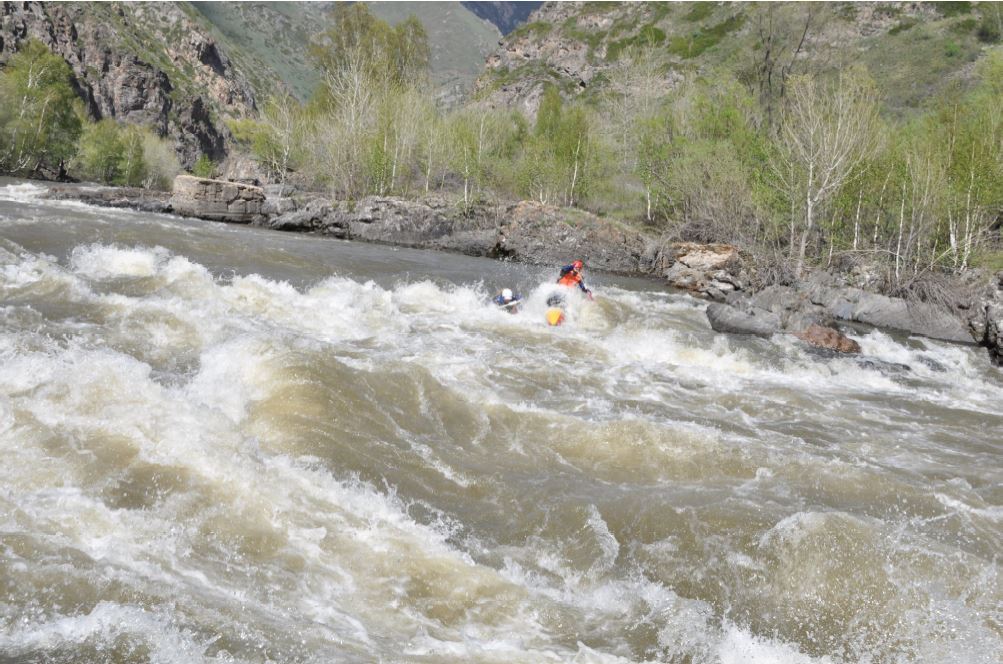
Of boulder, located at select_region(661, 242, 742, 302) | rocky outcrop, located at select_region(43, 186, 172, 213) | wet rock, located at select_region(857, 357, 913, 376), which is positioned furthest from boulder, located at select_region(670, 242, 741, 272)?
rocky outcrop, located at select_region(43, 186, 172, 213)

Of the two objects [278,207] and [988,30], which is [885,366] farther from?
[988,30]

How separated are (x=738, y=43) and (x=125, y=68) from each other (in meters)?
108

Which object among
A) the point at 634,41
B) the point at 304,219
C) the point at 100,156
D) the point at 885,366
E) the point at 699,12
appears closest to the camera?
the point at 885,366

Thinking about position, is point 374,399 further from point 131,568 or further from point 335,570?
point 131,568

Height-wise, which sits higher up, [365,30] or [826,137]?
[365,30]

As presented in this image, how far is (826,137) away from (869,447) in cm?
2145

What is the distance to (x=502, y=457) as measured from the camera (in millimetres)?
7539

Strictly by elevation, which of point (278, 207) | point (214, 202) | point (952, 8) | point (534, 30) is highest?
point (534, 30)

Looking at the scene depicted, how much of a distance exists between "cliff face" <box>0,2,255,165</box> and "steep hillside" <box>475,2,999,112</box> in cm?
5855

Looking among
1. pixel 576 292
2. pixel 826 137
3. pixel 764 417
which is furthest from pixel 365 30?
pixel 764 417

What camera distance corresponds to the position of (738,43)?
317 feet

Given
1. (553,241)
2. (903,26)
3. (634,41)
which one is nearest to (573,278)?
(553,241)

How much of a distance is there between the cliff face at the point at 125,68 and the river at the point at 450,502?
9507 centimetres

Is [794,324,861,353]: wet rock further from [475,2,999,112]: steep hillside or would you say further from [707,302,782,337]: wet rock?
[475,2,999,112]: steep hillside
